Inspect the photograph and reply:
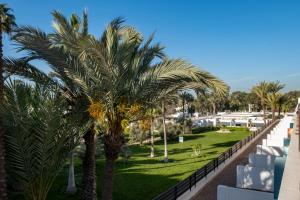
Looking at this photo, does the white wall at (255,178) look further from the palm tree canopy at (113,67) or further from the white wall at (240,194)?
the palm tree canopy at (113,67)

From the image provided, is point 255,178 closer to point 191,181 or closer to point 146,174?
point 191,181

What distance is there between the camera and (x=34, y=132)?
7.20 metres

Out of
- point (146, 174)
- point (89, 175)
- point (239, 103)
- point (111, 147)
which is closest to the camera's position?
point (111, 147)

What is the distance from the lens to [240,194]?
1071 centimetres

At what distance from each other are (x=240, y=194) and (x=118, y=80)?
6.21 metres

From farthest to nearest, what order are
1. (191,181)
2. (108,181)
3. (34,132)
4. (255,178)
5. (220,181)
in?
(220,181) → (255,178) → (191,181) → (108,181) → (34,132)

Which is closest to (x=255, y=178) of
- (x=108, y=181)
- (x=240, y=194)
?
(x=240, y=194)

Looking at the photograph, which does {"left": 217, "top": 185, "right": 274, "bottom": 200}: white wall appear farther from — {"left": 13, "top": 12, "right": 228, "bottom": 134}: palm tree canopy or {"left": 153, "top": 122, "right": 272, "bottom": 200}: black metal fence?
{"left": 13, "top": 12, "right": 228, "bottom": 134}: palm tree canopy

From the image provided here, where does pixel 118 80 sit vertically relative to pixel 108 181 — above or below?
above

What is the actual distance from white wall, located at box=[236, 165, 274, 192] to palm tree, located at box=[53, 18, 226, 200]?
7.30 metres

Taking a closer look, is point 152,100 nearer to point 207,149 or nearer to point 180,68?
point 180,68

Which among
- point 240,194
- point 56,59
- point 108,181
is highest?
point 56,59

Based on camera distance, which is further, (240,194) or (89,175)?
(89,175)

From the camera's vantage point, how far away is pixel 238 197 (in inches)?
422
